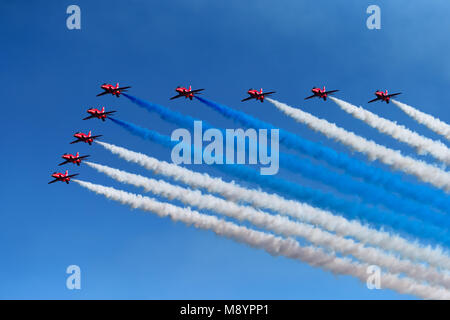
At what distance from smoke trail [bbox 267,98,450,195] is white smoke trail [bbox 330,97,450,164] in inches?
110

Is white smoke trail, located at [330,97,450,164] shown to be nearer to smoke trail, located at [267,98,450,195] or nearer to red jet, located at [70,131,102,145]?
smoke trail, located at [267,98,450,195]

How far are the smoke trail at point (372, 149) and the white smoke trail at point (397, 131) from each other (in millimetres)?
2792

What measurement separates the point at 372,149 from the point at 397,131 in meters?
6.37

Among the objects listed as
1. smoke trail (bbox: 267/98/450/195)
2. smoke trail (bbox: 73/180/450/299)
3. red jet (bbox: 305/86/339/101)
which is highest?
red jet (bbox: 305/86/339/101)

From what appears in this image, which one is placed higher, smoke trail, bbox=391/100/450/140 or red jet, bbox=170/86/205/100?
red jet, bbox=170/86/205/100

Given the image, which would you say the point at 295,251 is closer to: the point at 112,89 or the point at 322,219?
the point at 322,219

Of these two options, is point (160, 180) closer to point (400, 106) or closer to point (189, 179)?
point (189, 179)

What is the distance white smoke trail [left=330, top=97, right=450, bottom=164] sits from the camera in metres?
115

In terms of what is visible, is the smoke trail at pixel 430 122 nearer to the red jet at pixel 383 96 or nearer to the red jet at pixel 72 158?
the red jet at pixel 383 96

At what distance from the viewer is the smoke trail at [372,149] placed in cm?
11438

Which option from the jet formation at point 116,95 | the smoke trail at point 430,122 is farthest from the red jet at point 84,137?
the smoke trail at point 430,122

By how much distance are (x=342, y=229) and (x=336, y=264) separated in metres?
5.94

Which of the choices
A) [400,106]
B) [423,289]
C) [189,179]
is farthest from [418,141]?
[189,179]

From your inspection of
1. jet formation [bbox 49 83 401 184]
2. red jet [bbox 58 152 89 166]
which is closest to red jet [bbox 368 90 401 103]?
jet formation [bbox 49 83 401 184]
